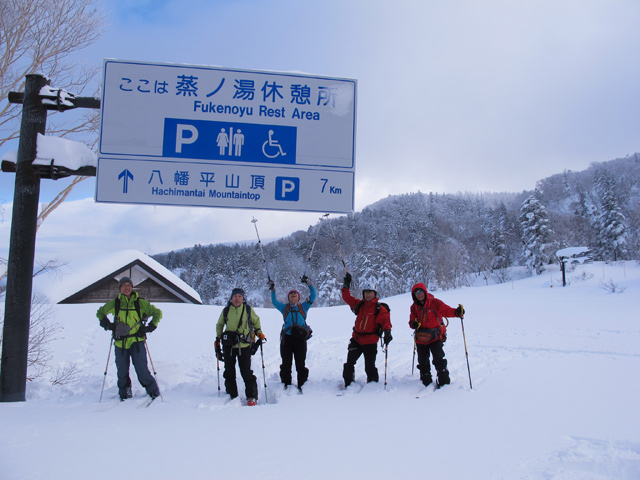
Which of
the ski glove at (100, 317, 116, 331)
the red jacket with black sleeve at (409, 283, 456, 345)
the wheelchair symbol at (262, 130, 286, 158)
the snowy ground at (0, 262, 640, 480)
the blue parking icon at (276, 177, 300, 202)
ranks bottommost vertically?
the snowy ground at (0, 262, 640, 480)

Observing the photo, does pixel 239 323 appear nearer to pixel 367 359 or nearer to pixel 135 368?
pixel 135 368

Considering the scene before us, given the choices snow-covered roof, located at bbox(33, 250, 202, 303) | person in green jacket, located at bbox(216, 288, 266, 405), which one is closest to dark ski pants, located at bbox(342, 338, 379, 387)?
person in green jacket, located at bbox(216, 288, 266, 405)

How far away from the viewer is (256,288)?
7725 centimetres

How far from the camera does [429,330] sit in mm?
6324

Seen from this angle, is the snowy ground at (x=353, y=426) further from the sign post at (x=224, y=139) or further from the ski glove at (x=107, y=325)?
the sign post at (x=224, y=139)

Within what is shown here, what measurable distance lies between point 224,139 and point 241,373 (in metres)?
3.49

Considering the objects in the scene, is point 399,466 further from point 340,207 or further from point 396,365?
point 396,365

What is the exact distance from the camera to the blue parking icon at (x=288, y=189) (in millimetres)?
5961

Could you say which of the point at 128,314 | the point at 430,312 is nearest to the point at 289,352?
the point at 430,312

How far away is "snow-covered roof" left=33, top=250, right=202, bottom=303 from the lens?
20531 millimetres

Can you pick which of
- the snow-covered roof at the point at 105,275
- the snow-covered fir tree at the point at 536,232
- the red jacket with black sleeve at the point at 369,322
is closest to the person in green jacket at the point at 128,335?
the red jacket with black sleeve at the point at 369,322

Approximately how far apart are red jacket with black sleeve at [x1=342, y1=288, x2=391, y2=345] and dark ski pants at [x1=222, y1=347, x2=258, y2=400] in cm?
181

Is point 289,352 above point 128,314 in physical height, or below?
below

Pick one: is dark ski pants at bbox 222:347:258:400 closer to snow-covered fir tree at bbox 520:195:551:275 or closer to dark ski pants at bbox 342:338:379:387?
dark ski pants at bbox 342:338:379:387
